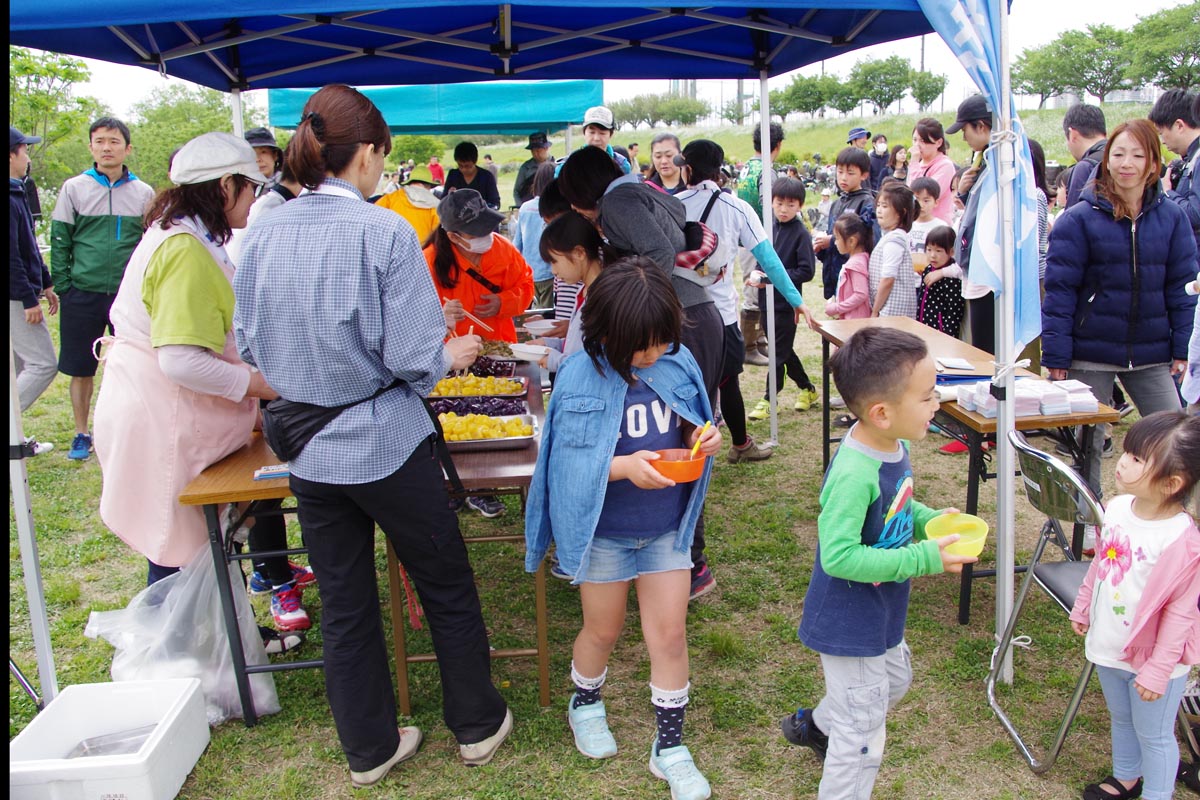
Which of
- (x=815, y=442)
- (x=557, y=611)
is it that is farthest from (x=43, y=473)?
(x=815, y=442)

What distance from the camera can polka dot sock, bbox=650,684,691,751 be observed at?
2.50 metres

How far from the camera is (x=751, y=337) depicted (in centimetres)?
685

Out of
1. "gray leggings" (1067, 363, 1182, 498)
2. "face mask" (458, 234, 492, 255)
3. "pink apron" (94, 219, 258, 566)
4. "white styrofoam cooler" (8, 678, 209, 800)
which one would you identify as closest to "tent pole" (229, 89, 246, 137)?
"face mask" (458, 234, 492, 255)

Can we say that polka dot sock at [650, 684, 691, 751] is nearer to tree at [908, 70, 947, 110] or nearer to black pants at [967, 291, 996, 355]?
black pants at [967, 291, 996, 355]

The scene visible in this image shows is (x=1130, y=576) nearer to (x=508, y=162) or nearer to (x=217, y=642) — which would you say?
(x=217, y=642)

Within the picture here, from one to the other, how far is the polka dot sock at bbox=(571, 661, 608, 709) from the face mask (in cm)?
197

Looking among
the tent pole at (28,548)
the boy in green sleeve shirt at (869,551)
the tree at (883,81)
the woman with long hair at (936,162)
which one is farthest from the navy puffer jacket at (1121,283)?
the tree at (883,81)

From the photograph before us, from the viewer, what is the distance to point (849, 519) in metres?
2.03

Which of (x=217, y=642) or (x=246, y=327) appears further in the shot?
(x=217, y=642)

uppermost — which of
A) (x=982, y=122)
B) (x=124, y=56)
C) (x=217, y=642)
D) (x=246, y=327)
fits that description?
(x=124, y=56)

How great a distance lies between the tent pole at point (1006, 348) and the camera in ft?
8.72

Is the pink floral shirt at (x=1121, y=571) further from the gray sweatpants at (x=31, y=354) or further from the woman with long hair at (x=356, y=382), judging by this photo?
the gray sweatpants at (x=31, y=354)

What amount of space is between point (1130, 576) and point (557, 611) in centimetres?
205

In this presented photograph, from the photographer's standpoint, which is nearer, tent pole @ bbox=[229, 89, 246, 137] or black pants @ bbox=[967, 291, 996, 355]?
tent pole @ bbox=[229, 89, 246, 137]
